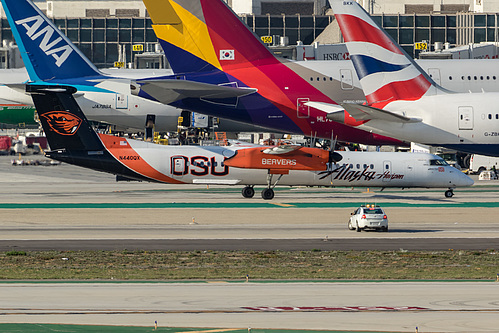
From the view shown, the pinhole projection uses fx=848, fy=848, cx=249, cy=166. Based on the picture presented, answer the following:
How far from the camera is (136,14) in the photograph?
649 feet

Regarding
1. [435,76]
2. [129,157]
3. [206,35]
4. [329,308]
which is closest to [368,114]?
[435,76]

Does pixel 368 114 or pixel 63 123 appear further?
pixel 63 123

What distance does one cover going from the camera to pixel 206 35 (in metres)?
59.8


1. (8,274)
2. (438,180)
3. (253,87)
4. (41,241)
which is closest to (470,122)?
(438,180)

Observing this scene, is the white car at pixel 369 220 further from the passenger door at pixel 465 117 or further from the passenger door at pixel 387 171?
the passenger door at pixel 387 171

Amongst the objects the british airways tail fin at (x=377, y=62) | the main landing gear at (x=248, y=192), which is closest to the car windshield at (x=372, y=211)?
the british airways tail fin at (x=377, y=62)

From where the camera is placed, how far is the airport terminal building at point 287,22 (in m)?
171

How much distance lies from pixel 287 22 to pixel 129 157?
421 feet

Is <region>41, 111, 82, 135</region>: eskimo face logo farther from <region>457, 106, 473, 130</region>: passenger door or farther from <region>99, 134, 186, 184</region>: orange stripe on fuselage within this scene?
<region>457, 106, 473, 130</region>: passenger door

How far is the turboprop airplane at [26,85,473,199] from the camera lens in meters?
58.3

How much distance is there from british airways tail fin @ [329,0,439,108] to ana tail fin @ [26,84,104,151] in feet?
60.9

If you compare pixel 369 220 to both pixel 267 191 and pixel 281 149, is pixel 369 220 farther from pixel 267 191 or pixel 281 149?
pixel 267 191

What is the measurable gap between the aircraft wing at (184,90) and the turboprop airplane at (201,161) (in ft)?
11.7

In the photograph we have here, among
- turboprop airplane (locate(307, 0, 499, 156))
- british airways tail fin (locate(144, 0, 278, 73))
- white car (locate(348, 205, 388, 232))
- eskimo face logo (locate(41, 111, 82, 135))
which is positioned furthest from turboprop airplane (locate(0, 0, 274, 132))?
white car (locate(348, 205, 388, 232))
